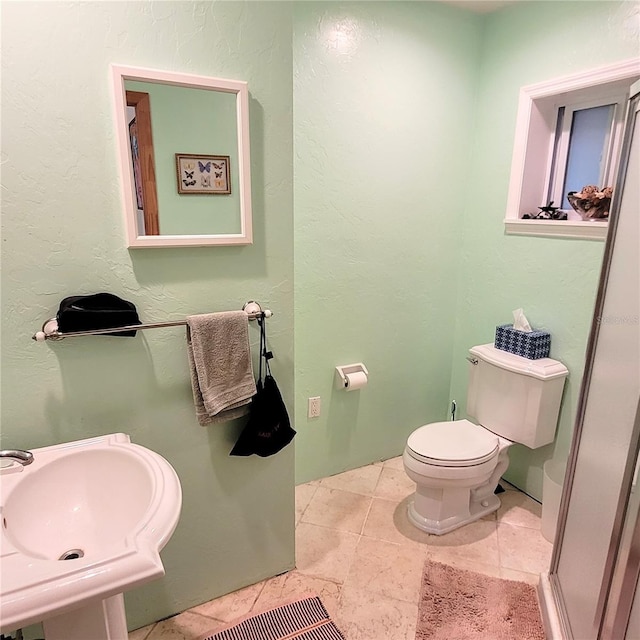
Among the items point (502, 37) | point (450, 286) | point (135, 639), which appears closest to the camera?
point (135, 639)

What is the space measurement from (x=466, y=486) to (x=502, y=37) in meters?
2.12

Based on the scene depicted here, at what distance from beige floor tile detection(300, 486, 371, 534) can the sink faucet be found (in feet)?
4.39

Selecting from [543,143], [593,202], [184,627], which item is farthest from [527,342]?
[184,627]

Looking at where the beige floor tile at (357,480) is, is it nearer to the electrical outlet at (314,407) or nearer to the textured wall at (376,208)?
the textured wall at (376,208)

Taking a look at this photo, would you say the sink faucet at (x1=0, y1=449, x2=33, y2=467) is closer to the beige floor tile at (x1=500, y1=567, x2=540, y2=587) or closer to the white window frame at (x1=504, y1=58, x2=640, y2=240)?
the beige floor tile at (x1=500, y1=567, x2=540, y2=587)

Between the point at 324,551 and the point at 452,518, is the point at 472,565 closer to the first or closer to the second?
the point at 452,518

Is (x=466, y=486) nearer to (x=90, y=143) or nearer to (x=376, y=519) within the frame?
(x=376, y=519)

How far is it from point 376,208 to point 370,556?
1604 millimetres

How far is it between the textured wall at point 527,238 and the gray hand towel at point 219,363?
1.46 m

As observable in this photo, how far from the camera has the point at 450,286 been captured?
100.0 inches

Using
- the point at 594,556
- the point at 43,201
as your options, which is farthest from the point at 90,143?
the point at 594,556

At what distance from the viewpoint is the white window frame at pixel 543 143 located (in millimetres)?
1833

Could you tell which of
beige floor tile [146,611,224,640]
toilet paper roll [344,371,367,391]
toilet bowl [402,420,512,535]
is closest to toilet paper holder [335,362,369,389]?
toilet paper roll [344,371,367,391]

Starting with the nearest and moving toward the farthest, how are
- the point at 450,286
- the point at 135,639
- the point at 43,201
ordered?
the point at 43,201, the point at 135,639, the point at 450,286
